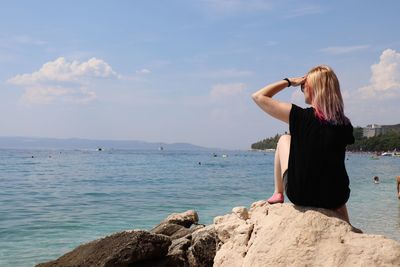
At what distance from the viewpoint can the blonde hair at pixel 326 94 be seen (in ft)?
16.1

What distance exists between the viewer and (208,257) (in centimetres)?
848

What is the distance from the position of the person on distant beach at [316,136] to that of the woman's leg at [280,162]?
0.37 ft

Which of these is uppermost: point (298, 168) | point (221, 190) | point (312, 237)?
point (298, 168)

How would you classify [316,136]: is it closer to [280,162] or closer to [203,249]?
[280,162]

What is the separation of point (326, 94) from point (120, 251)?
4.55 meters

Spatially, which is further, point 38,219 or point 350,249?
point 38,219

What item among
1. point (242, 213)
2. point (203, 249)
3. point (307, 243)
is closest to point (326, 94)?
point (307, 243)

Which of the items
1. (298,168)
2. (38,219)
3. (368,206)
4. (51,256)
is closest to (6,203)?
(38,219)

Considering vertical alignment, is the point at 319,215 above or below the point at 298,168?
below

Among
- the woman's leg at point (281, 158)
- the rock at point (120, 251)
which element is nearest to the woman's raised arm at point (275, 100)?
the woman's leg at point (281, 158)

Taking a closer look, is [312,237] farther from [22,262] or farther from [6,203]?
[6,203]

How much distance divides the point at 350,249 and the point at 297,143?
1.13 meters

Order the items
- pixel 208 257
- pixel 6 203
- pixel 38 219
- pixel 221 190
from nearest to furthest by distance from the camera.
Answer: pixel 208 257
pixel 38 219
pixel 6 203
pixel 221 190

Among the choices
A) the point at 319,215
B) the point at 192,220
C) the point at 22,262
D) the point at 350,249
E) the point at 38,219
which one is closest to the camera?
the point at 350,249
